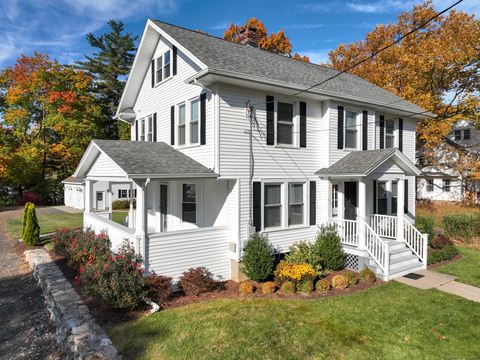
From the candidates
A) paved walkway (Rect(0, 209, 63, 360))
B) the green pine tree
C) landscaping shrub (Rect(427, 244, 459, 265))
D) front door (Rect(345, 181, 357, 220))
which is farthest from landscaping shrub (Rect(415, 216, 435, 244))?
the green pine tree

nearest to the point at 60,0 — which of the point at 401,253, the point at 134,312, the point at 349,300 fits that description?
the point at 134,312

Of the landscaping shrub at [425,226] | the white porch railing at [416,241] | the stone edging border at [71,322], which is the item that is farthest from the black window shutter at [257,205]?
the landscaping shrub at [425,226]

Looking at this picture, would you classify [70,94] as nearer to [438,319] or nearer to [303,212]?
[303,212]

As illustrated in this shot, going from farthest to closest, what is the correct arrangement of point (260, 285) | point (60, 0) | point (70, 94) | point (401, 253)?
1. point (70, 94)
2. point (60, 0)
3. point (401, 253)
4. point (260, 285)

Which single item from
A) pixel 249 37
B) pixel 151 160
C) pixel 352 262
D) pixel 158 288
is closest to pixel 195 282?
pixel 158 288

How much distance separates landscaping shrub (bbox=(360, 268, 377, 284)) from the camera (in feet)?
31.4

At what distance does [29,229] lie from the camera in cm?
1430

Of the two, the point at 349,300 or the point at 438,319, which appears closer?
the point at 438,319

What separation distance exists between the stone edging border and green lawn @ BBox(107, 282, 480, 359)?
34cm

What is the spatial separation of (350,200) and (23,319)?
11.1 m

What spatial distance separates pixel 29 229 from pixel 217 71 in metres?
11.6

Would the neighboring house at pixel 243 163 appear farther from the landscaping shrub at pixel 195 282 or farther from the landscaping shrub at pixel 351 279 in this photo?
the landscaping shrub at pixel 351 279

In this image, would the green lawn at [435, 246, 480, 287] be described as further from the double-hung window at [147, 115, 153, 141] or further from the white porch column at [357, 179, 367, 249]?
the double-hung window at [147, 115, 153, 141]

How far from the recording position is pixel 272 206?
35.3ft
